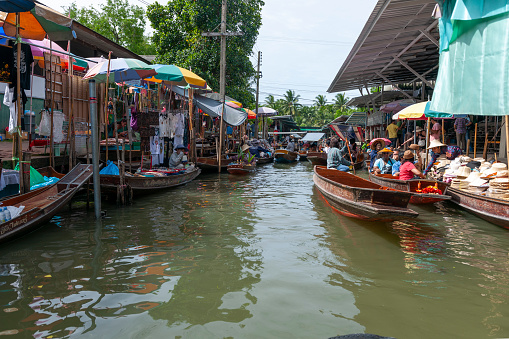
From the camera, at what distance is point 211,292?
169 inches

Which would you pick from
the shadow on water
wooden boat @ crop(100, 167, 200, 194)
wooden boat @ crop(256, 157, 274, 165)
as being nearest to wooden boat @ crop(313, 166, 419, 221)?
the shadow on water

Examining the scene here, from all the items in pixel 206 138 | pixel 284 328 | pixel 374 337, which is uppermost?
pixel 206 138

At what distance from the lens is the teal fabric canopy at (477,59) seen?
13.8ft

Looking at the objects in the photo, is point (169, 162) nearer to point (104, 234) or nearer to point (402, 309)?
point (104, 234)

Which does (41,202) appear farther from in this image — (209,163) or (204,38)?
(204,38)

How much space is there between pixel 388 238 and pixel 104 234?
5.03m

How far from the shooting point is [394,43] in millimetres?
13211

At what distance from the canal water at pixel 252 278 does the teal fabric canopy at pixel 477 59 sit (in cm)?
222

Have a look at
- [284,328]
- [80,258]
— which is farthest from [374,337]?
[80,258]

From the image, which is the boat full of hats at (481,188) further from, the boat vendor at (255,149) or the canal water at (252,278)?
the boat vendor at (255,149)

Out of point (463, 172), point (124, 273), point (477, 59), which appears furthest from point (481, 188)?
point (124, 273)

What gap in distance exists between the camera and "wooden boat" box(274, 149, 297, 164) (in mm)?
24344

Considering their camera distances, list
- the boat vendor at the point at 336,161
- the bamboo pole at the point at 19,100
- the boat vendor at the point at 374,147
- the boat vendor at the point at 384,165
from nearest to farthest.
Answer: the bamboo pole at the point at 19,100 → the boat vendor at the point at 336,161 → the boat vendor at the point at 384,165 → the boat vendor at the point at 374,147

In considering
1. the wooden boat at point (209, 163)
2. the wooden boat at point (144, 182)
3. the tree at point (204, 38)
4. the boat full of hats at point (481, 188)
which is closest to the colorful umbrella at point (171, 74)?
the wooden boat at point (144, 182)
